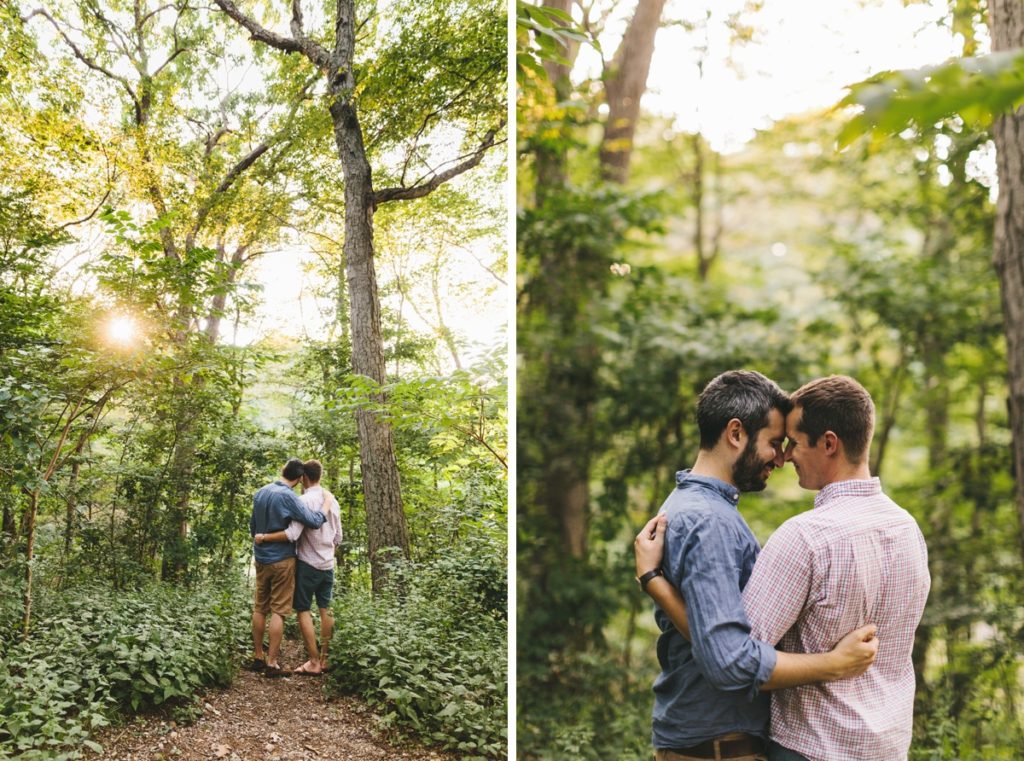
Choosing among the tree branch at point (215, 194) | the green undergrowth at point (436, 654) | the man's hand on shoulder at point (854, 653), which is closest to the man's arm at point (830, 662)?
the man's hand on shoulder at point (854, 653)

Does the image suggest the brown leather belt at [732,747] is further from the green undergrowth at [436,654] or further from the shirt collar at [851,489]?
the green undergrowth at [436,654]

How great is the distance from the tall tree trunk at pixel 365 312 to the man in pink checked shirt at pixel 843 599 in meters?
1.44

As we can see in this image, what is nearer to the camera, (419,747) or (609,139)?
(419,747)

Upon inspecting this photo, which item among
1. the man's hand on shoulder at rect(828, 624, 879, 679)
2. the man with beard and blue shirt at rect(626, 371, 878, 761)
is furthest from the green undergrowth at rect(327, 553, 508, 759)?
the man's hand on shoulder at rect(828, 624, 879, 679)

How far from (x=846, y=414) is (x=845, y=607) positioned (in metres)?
0.34

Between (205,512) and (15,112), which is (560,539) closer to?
(205,512)

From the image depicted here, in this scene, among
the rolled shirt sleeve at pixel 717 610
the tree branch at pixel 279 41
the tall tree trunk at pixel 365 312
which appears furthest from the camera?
the tall tree trunk at pixel 365 312

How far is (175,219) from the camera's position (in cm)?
225

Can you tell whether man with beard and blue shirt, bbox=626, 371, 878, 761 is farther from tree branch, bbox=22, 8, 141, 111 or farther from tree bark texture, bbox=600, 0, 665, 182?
tree bark texture, bbox=600, 0, 665, 182

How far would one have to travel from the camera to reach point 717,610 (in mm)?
1142

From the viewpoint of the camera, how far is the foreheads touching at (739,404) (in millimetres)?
1329

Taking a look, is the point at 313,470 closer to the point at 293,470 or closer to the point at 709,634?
the point at 293,470

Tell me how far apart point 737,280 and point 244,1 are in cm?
250

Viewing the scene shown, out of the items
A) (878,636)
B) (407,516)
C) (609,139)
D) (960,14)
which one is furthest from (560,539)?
(960,14)
